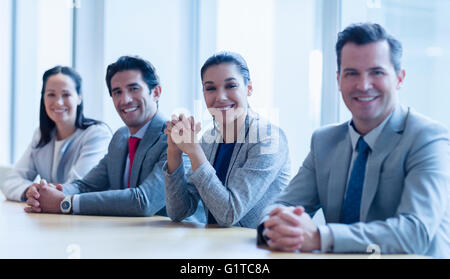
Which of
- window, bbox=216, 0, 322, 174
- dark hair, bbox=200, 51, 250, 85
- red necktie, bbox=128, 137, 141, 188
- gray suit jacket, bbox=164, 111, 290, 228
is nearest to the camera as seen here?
gray suit jacket, bbox=164, 111, 290, 228

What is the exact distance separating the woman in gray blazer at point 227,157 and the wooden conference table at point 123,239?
11 cm

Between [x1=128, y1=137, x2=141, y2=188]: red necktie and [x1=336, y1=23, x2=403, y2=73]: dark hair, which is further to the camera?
[x1=128, y1=137, x2=141, y2=188]: red necktie

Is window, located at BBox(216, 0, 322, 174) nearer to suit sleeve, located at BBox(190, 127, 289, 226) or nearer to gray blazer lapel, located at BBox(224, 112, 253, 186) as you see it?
gray blazer lapel, located at BBox(224, 112, 253, 186)

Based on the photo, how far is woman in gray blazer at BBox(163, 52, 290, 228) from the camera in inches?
75.8

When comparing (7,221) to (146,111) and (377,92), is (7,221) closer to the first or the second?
(146,111)

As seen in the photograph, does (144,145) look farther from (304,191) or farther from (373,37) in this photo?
(373,37)

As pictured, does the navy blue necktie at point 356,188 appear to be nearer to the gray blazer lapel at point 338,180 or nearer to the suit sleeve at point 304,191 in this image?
the gray blazer lapel at point 338,180

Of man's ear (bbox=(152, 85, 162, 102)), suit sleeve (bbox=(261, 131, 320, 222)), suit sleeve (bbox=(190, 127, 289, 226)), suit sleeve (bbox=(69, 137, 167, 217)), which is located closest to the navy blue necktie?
suit sleeve (bbox=(261, 131, 320, 222))

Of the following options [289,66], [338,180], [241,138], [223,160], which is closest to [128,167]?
[223,160]

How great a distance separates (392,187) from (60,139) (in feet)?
7.59

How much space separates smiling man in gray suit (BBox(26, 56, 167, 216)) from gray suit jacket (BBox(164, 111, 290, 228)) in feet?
0.80

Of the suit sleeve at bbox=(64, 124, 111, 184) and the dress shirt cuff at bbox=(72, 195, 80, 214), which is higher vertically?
the suit sleeve at bbox=(64, 124, 111, 184)

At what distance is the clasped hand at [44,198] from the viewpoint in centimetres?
240
